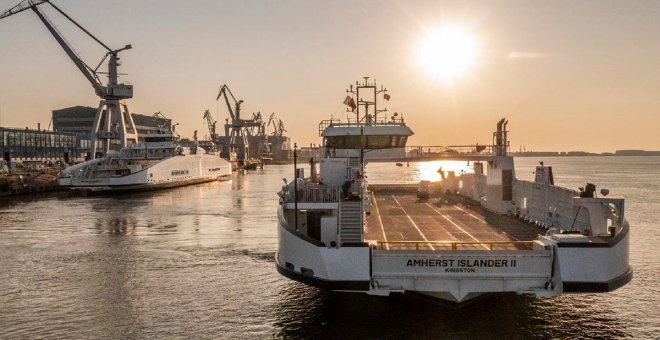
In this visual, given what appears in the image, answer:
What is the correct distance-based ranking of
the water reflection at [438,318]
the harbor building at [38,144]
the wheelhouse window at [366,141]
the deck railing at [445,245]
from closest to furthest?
the deck railing at [445,245], the water reflection at [438,318], the wheelhouse window at [366,141], the harbor building at [38,144]

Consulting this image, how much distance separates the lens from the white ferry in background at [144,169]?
93188 millimetres

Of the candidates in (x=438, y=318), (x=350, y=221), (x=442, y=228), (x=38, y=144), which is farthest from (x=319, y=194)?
(x=38, y=144)

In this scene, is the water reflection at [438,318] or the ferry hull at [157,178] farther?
the ferry hull at [157,178]

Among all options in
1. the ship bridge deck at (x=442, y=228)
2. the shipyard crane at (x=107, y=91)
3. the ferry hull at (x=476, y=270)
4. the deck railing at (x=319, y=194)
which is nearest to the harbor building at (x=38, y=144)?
the shipyard crane at (x=107, y=91)

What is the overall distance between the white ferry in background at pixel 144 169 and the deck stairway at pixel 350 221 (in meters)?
81.8

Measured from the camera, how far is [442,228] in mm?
26203

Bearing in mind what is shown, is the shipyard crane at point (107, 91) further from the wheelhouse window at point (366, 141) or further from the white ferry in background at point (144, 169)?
the wheelhouse window at point (366, 141)

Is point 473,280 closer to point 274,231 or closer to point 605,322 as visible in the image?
point 605,322

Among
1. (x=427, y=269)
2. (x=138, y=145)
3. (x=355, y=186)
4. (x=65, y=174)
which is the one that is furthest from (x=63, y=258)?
(x=138, y=145)

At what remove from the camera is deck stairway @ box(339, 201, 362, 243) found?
71.2ft

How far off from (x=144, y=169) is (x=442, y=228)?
8420cm

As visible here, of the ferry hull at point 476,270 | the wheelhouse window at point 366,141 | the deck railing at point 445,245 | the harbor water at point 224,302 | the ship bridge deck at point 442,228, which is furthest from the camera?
the wheelhouse window at point 366,141

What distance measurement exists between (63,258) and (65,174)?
63.6 m

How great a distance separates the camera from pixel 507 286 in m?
18.5
